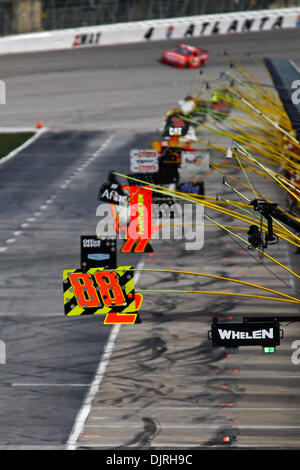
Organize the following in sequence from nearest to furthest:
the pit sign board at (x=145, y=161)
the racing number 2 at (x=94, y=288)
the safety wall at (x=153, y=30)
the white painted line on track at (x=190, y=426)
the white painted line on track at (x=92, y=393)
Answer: the racing number 2 at (x=94, y=288)
the white painted line on track at (x=92, y=393)
the white painted line on track at (x=190, y=426)
the pit sign board at (x=145, y=161)
the safety wall at (x=153, y=30)

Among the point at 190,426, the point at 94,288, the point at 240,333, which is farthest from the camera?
the point at 190,426

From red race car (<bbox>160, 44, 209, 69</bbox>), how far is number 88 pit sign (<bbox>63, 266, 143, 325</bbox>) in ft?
241

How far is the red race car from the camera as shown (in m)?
91.9

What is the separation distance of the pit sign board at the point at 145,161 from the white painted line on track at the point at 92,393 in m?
9.87

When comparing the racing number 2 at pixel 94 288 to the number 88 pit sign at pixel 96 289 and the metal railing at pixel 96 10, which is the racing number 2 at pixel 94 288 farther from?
the metal railing at pixel 96 10

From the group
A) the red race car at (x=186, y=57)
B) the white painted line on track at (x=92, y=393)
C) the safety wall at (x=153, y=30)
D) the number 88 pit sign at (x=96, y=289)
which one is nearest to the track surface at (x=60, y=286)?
the white painted line on track at (x=92, y=393)

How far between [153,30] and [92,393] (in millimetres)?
77156

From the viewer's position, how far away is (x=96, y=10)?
9769cm

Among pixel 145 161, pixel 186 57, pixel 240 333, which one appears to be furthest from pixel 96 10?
pixel 240 333

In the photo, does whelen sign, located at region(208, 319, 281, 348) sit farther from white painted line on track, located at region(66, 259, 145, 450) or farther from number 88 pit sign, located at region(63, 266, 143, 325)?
white painted line on track, located at region(66, 259, 145, 450)

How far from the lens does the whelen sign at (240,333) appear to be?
19.5 m

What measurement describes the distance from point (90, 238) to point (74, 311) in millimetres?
2577

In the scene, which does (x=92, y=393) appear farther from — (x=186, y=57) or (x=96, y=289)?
(x=186, y=57)
